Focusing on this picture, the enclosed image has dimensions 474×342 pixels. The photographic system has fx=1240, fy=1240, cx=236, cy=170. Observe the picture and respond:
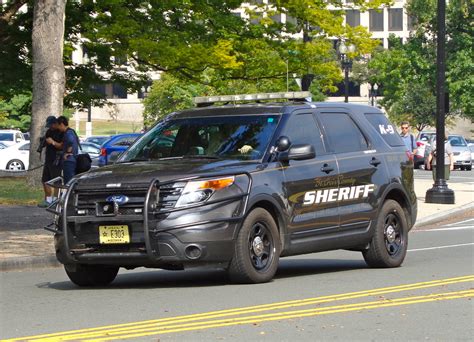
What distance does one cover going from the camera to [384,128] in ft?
48.6

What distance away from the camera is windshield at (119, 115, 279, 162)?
12672 mm

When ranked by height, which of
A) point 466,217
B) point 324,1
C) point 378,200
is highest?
point 324,1

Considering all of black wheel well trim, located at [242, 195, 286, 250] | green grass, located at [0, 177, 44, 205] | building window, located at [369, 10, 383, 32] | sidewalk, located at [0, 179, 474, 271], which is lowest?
green grass, located at [0, 177, 44, 205]

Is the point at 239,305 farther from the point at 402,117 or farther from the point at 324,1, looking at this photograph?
the point at 402,117

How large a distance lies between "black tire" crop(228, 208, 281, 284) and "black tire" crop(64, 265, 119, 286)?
1.45 meters

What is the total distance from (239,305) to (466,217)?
16339 millimetres

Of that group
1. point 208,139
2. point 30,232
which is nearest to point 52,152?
point 30,232

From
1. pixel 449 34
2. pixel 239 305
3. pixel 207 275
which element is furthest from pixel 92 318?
pixel 449 34

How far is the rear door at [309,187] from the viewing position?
41.5 ft

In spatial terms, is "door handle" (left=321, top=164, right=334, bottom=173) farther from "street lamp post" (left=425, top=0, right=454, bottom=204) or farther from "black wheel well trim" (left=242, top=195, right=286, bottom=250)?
"street lamp post" (left=425, top=0, right=454, bottom=204)

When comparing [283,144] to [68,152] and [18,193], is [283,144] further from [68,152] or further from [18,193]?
[18,193]

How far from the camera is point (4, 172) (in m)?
34.3

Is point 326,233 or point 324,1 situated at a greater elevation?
point 324,1

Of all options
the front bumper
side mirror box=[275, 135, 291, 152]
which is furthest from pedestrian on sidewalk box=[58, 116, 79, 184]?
the front bumper
